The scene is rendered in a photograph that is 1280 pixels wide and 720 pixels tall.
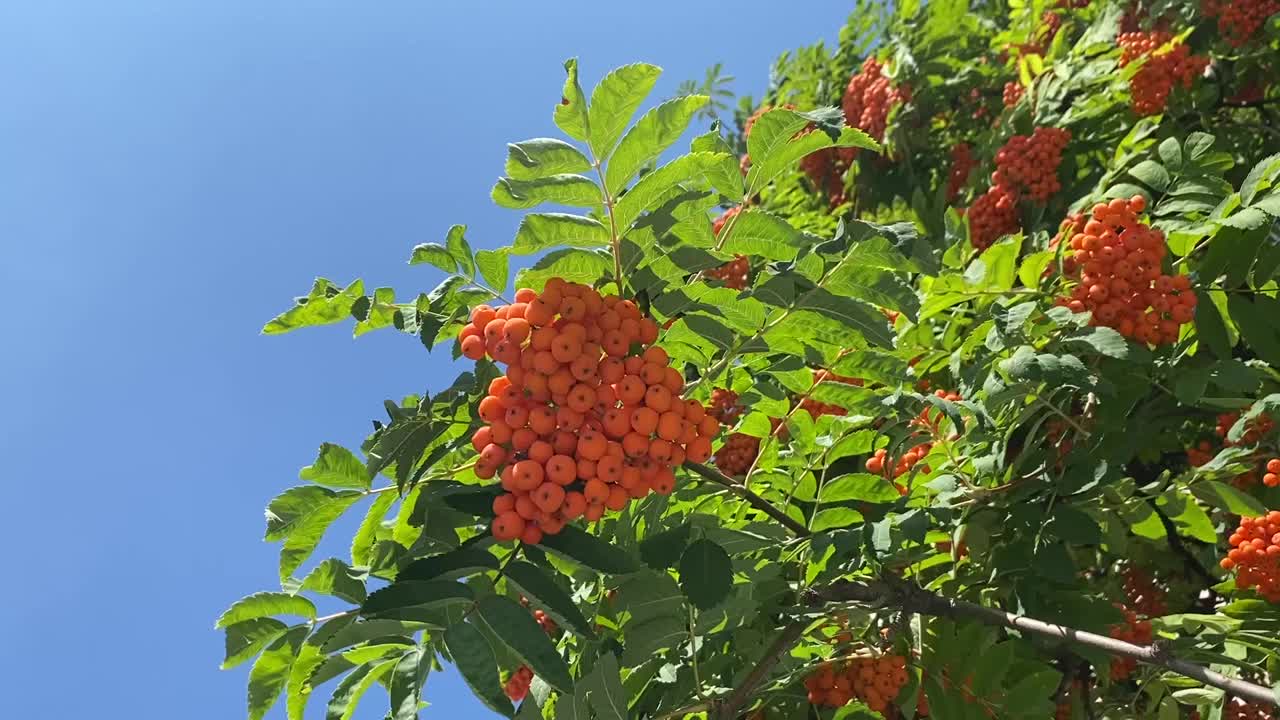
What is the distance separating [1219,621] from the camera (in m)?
2.68

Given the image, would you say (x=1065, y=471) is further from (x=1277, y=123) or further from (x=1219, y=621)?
(x=1277, y=123)

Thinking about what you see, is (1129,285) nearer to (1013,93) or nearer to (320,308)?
(320,308)

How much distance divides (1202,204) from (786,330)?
6.14ft

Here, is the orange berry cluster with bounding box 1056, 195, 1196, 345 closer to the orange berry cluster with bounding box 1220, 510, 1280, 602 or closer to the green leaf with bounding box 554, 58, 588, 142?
the orange berry cluster with bounding box 1220, 510, 1280, 602

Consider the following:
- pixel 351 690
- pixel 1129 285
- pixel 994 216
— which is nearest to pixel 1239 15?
pixel 994 216

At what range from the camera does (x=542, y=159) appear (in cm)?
188

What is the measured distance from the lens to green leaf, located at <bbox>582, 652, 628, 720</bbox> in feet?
6.83

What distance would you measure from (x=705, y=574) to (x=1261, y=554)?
1.98 m

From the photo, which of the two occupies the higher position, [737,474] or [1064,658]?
[737,474]

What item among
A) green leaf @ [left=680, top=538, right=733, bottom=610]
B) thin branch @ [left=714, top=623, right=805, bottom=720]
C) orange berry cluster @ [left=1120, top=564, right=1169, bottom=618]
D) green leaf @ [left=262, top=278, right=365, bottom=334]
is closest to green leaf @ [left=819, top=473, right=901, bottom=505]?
thin branch @ [left=714, top=623, right=805, bottom=720]

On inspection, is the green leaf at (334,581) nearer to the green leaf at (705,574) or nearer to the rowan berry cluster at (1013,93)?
the green leaf at (705,574)

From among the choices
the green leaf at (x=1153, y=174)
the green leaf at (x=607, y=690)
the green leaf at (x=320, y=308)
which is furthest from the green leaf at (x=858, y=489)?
the green leaf at (x=1153, y=174)

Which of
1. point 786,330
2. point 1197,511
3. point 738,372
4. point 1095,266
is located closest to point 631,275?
point 786,330

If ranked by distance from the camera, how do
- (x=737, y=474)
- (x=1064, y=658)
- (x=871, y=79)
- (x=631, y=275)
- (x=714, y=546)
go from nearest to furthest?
1. (x=714, y=546)
2. (x=631, y=275)
3. (x=1064, y=658)
4. (x=737, y=474)
5. (x=871, y=79)
